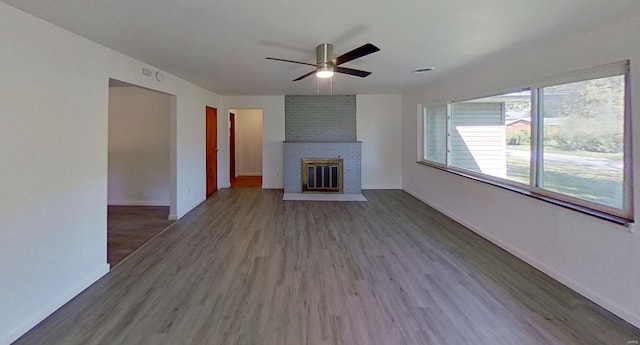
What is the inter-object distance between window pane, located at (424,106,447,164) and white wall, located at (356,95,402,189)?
1241 mm

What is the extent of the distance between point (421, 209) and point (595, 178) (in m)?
3.29

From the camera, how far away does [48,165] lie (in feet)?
8.75

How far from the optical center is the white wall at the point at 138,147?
21.1 ft

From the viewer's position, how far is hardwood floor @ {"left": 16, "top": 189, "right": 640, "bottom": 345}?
235 cm

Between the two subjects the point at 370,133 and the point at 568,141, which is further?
the point at 370,133

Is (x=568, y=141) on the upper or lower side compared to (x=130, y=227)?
upper

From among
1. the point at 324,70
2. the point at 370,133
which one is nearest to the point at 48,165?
the point at 324,70

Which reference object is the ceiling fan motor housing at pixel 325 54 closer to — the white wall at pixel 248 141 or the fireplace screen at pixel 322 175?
the fireplace screen at pixel 322 175

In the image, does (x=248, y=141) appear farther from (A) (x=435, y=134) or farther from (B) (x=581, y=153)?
(B) (x=581, y=153)

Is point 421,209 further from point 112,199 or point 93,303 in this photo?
point 112,199

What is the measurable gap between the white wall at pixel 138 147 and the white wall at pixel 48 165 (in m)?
2.88

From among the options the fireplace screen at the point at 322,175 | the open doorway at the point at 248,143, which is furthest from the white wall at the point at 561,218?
the open doorway at the point at 248,143

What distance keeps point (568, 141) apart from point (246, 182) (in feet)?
25.1

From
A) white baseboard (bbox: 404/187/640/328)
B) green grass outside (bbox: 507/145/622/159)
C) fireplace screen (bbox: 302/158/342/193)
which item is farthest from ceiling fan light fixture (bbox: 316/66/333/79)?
fireplace screen (bbox: 302/158/342/193)
